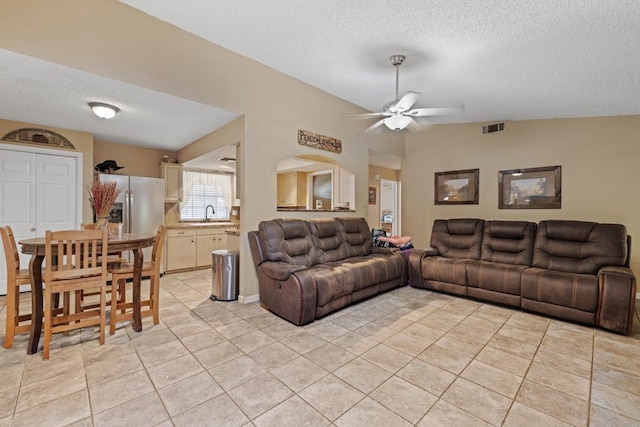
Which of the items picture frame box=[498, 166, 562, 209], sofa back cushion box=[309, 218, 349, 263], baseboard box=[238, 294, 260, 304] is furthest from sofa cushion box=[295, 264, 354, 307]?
picture frame box=[498, 166, 562, 209]

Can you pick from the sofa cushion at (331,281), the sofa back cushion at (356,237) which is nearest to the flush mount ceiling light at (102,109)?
the sofa cushion at (331,281)

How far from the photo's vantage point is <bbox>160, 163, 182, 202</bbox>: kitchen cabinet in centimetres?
539

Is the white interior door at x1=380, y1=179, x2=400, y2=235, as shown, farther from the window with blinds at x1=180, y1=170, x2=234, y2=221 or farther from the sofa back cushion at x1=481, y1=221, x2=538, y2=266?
the window with blinds at x1=180, y1=170, x2=234, y2=221

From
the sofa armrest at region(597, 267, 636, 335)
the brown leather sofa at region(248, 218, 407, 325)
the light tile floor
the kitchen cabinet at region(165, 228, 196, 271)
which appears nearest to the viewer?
the light tile floor

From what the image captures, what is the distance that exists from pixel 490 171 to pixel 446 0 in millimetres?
3495

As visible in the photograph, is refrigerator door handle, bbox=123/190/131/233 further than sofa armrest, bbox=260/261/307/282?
Yes

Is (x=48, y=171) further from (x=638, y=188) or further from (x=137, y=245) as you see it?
(x=638, y=188)

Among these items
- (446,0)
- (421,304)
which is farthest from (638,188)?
(446,0)

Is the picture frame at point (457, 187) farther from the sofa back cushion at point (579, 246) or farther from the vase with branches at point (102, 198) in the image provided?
the vase with branches at point (102, 198)

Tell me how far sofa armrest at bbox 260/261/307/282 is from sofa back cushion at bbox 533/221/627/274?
3.13 m

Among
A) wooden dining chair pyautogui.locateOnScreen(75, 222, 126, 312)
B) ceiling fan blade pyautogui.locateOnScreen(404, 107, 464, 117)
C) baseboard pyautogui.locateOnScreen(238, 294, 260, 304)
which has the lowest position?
baseboard pyautogui.locateOnScreen(238, 294, 260, 304)

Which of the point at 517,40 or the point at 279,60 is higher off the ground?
the point at 279,60

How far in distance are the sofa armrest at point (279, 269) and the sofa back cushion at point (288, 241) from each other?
0.45ft

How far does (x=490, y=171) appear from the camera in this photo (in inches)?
197
